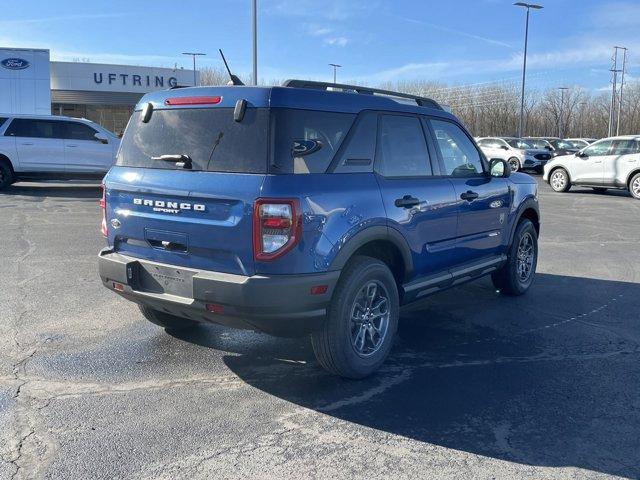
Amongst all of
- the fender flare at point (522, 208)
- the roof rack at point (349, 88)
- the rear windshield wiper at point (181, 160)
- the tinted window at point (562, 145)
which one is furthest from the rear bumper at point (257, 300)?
the tinted window at point (562, 145)

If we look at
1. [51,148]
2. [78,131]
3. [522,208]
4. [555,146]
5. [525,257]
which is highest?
[555,146]

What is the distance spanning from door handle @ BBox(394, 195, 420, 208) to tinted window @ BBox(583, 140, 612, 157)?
1561cm

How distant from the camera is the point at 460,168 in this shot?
18.7ft

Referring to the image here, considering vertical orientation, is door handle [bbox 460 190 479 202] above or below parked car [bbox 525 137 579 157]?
below

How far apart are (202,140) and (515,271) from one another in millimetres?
3964

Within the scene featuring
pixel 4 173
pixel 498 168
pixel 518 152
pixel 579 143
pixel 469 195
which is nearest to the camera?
pixel 469 195

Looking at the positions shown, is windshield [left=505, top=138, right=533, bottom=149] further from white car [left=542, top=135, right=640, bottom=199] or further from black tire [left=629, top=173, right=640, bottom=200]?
black tire [left=629, top=173, right=640, bottom=200]

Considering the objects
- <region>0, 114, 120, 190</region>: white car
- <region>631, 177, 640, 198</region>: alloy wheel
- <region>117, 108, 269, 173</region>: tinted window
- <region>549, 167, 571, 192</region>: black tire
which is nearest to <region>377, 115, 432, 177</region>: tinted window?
<region>117, 108, 269, 173</region>: tinted window

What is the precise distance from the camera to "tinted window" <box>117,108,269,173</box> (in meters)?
3.94

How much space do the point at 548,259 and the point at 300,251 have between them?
6.15m

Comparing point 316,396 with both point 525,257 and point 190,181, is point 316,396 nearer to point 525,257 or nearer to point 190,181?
point 190,181

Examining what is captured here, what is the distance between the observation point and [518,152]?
2892cm

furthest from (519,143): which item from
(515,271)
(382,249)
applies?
(382,249)

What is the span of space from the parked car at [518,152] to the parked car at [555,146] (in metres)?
0.87
